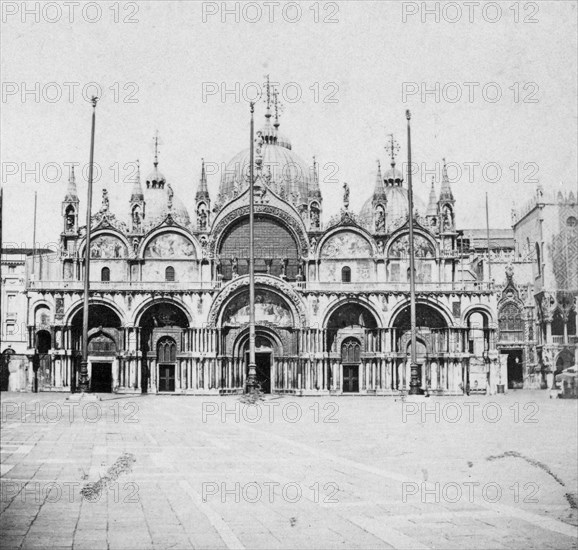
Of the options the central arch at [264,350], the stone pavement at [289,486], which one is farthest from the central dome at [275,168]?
the stone pavement at [289,486]

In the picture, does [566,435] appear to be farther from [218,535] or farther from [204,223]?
[204,223]

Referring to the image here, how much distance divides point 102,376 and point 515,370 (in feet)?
107

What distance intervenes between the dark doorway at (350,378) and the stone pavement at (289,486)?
28.3 meters

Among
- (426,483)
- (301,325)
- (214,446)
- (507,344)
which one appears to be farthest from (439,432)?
(507,344)

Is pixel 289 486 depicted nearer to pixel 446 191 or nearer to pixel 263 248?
pixel 263 248

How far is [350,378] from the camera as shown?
52688 mm

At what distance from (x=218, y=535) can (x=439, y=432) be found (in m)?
13.6

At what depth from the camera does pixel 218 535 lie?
943cm

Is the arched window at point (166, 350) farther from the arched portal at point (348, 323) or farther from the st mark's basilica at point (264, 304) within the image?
the arched portal at point (348, 323)

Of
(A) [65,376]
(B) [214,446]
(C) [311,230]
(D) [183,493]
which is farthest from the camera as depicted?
(C) [311,230]

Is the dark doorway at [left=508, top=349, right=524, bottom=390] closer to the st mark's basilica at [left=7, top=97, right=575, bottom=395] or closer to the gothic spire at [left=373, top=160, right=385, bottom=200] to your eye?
the st mark's basilica at [left=7, top=97, right=575, bottom=395]

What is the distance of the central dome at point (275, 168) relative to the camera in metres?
64.2

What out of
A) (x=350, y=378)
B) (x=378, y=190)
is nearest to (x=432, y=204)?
(x=378, y=190)

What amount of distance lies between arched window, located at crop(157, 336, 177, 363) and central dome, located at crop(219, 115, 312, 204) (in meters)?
13.8
